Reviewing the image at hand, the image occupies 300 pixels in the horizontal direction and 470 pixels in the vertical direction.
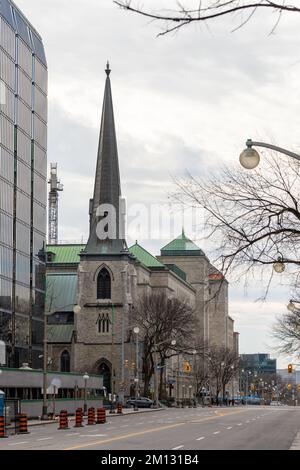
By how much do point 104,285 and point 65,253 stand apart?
33.2 metres

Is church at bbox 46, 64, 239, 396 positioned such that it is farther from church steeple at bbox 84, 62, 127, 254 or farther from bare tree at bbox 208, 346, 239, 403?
bare tree at bbox 208, 346, 239, 403

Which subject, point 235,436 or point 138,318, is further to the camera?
point 138,318

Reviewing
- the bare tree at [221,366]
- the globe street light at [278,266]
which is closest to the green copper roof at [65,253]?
the bare tree at [221,366]

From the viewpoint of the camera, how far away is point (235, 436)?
1563 inches

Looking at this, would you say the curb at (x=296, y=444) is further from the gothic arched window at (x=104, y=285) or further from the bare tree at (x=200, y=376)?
the bare tree at (x=200, y=376)

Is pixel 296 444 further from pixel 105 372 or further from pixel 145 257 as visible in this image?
pixel 145 257

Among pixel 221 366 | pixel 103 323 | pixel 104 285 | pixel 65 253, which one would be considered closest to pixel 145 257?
pixel 65 253

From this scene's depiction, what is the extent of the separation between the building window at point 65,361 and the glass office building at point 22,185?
801 inches

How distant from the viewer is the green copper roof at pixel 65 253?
16625 cm

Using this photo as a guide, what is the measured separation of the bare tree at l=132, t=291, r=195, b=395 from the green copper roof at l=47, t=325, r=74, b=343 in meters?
20.3

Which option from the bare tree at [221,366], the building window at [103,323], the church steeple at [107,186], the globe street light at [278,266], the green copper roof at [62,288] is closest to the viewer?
the globe street light at [278,266]

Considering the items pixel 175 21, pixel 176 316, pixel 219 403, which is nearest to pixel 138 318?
pixel 176 316
